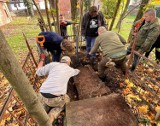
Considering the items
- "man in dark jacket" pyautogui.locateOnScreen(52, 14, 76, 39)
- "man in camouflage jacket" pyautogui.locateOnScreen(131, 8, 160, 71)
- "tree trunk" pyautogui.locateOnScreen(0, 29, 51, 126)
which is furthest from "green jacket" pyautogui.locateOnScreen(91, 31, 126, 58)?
"man in dark jacket" pyautogui.locateOnScreen(52, 14, 76, 39)

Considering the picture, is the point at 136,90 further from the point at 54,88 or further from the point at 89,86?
the point at 54,88

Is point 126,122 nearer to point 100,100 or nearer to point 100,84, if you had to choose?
point 100,100

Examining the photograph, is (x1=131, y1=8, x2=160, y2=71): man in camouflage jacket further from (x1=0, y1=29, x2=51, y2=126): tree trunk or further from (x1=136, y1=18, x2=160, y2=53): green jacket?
(x1=0, y1=29, x2=51, y2=126): tree trunk

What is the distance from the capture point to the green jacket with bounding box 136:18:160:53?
10.5 ft

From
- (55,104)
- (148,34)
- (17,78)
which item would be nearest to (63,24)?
(148,34)

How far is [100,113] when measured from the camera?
2.32 meters

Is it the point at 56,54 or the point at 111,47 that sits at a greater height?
the point at 111,47

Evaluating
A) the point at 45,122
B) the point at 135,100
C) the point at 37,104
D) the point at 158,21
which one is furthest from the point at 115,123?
the point at 158,21

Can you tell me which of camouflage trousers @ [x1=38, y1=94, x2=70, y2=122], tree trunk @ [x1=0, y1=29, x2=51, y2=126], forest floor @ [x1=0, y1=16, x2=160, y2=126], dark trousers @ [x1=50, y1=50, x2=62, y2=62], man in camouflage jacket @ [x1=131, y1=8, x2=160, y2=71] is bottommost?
forest floor @ [x1=0, y1=16, x2=160, y2=126]

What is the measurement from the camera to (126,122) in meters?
2.18

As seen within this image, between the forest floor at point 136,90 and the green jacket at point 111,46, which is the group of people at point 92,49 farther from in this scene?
the forest floor at point 136,90

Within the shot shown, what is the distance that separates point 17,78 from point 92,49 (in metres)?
2.88

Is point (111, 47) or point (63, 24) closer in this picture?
point (111, 47)

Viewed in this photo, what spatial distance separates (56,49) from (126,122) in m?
2.46
